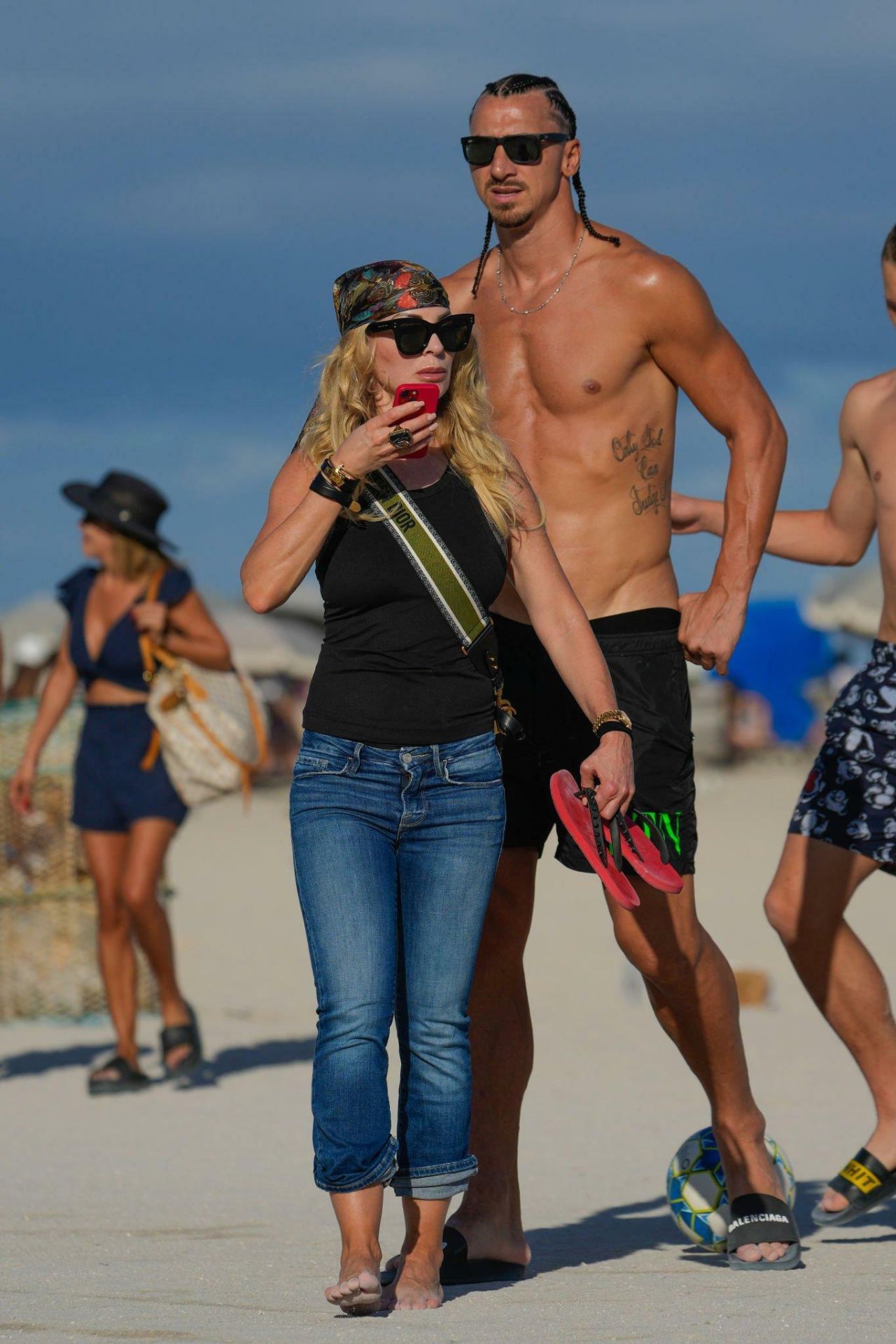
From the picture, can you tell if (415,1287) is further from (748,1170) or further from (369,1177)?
(748,1170)

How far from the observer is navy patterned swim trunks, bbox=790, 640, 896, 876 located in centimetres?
522

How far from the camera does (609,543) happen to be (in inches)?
191

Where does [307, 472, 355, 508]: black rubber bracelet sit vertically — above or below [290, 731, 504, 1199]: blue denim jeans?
above

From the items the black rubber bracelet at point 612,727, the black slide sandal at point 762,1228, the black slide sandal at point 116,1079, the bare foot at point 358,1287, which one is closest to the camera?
the bare foot at point 358,1287

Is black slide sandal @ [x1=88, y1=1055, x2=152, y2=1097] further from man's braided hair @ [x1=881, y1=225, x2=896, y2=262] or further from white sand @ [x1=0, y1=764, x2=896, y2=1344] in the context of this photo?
man's braided hair @ [x1=881, y1=225, x2=896, y2=262]

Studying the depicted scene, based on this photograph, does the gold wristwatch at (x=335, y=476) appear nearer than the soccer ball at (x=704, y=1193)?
Yes

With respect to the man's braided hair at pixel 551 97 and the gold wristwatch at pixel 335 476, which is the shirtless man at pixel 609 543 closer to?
the man's braided hair at pixel 551 97

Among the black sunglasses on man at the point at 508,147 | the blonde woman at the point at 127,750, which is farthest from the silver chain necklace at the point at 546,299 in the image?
the blonde woman at the point at 127,750

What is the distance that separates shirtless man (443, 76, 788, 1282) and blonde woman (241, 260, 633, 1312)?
1.77 ft

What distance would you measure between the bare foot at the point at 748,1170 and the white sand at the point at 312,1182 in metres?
0.20

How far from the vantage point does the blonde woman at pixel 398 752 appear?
4.03 m

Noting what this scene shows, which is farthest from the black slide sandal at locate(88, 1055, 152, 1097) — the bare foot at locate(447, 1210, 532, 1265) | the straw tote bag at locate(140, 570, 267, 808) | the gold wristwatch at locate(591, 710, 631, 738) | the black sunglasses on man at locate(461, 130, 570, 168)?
the black sunglasses on man at locate(461, 130, 570, 168)

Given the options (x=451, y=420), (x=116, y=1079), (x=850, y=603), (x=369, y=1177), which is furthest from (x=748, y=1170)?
(x=850, y=603)

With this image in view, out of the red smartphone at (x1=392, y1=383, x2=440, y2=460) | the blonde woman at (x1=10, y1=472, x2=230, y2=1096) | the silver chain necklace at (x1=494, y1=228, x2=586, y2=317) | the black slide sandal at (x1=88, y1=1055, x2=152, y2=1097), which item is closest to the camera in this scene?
the red smartphone at (x1=392, y1=383, x2=440, y2=460)
